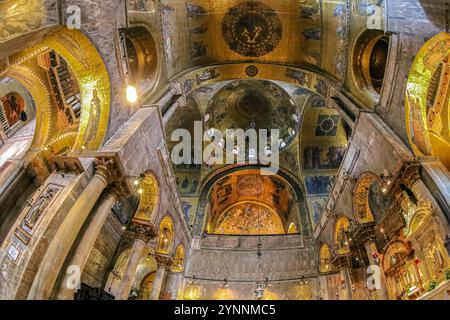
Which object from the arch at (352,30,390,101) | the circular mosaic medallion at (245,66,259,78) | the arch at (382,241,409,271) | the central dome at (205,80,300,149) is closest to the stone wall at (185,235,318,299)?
the arch at (382,241,409,271)

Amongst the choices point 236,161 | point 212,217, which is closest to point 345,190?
point 236,161

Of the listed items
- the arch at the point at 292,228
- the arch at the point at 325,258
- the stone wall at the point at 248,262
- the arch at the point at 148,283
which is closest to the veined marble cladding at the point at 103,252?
the stone wall at the point at 248,262

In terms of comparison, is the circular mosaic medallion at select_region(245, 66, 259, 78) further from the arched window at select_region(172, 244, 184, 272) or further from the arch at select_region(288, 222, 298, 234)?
the arch at select_region(288, 222, 298, 234)

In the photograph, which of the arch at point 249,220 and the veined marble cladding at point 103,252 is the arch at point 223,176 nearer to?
the arch at point 249,220

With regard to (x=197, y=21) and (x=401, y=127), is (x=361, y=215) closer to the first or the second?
(x=401, y=127)

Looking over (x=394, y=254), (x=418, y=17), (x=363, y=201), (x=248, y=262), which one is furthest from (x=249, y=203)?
(x=418, y=17)

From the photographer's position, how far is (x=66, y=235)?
6.23 metres

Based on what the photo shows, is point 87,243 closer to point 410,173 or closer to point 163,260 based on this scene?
point 163,260

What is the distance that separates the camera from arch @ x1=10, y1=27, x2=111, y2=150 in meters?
7.64

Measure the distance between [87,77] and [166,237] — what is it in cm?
823

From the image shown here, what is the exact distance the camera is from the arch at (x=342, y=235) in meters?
12.1

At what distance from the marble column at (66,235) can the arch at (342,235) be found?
9980 mm

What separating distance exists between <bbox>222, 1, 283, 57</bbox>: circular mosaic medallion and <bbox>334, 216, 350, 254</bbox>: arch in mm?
8995
